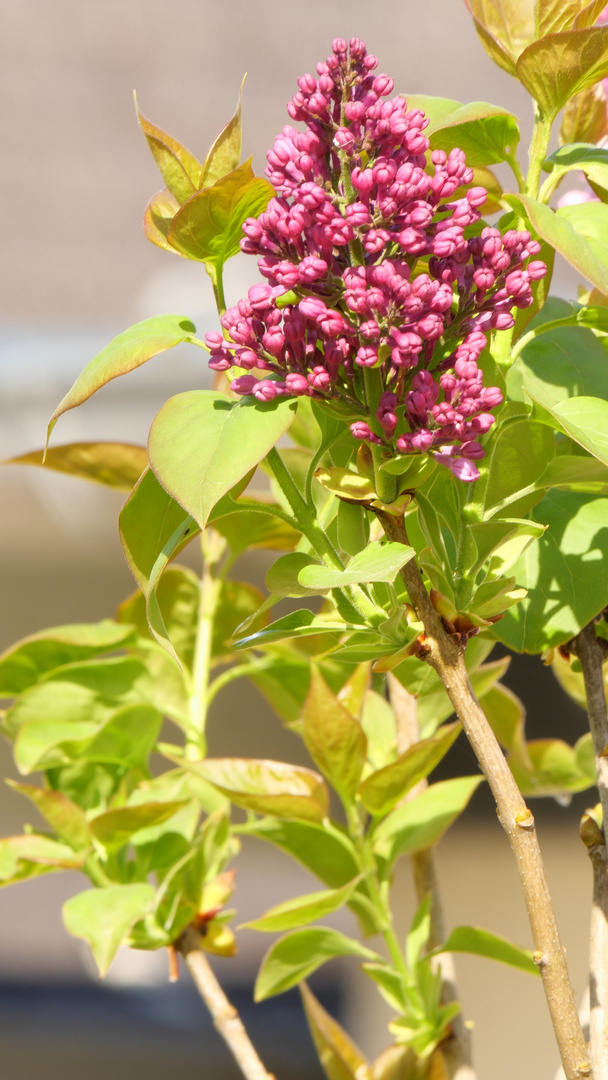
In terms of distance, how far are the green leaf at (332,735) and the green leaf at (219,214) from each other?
0.15 metres

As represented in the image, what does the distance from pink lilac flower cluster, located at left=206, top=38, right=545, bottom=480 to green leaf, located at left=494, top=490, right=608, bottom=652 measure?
0.23 feet

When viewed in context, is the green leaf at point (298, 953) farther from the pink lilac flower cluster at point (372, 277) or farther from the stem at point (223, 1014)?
the pink lilac flower cluster at point (372, 277)

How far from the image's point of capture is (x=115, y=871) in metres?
0.38

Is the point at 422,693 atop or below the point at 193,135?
below

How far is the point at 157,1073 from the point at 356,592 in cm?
72

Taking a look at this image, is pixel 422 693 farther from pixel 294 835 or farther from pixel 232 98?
pixel 232 98

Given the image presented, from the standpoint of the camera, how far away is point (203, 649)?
16.6 inches

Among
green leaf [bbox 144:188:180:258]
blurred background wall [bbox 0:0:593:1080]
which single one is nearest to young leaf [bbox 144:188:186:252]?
green leaf [bbox 144:188:180:258]

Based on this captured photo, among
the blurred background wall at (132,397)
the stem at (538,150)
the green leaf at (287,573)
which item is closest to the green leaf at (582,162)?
the stem at (538,150)

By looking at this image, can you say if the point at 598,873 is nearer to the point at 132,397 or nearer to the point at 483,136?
the point at 483,136

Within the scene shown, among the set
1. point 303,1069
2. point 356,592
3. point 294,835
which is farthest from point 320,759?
point 303,1069

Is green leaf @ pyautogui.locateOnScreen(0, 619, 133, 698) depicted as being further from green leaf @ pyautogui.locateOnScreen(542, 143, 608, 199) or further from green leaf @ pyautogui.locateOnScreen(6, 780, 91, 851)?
green leaf @ pyautogui.locateOnScreen(542, 143, 608, 199)

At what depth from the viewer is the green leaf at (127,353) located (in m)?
0.17

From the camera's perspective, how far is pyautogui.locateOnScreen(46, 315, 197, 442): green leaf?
0.17 m
